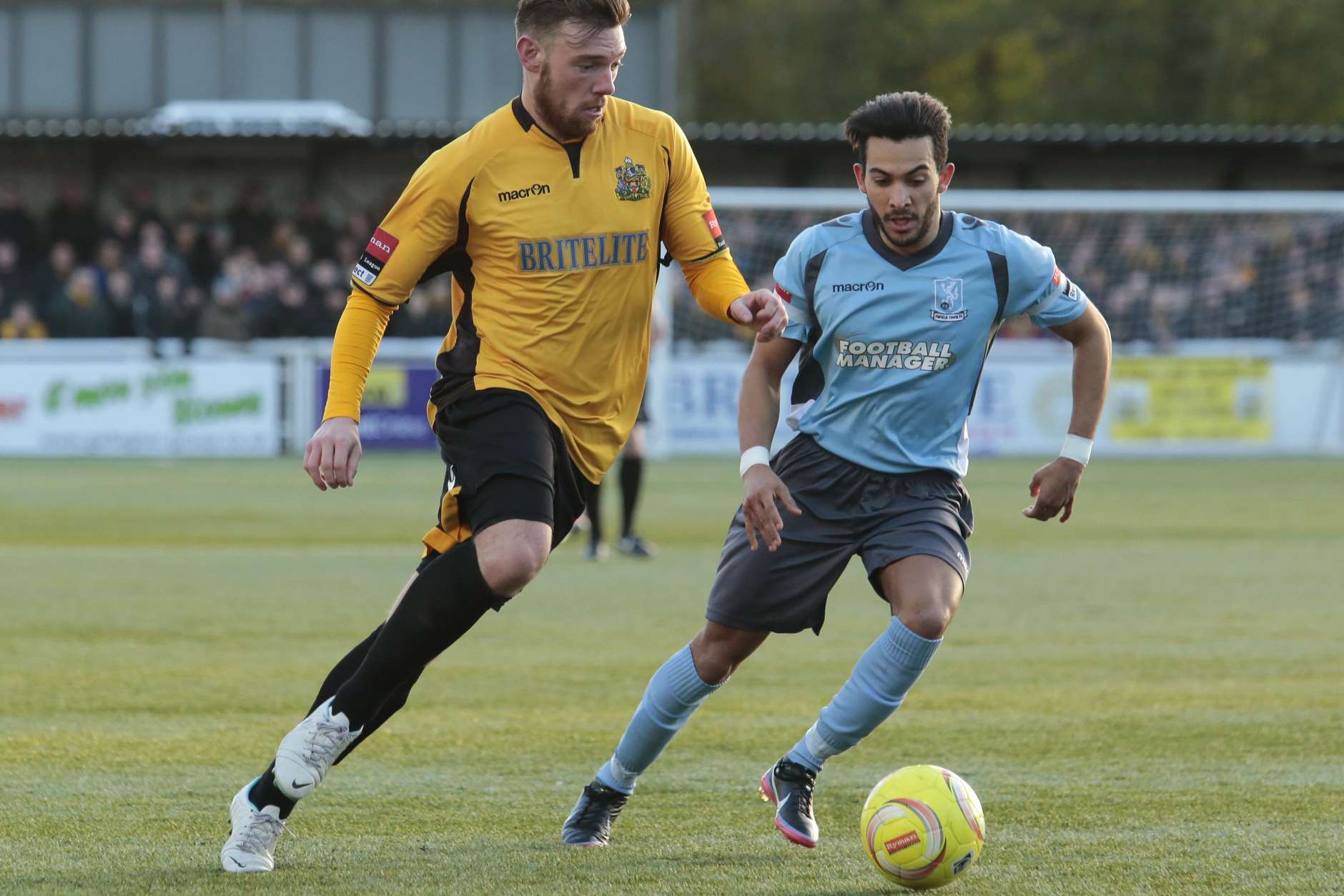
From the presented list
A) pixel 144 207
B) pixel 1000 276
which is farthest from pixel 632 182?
pixel 144 207

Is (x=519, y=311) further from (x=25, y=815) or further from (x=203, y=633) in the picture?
(x=203, y=633)

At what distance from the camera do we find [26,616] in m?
8.99

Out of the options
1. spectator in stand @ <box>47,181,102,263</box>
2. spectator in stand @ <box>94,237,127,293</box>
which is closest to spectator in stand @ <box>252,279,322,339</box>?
spectator in stand @ <box>94,237,127,293</box>

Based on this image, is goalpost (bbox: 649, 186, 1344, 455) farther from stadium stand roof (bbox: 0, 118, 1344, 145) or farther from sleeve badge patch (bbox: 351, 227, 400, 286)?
sleeve badge patch (bbox: 351, 227, 400, 286)

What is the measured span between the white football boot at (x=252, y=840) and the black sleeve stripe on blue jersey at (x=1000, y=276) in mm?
2094

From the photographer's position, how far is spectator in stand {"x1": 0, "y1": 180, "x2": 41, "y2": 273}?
2645 centimetres

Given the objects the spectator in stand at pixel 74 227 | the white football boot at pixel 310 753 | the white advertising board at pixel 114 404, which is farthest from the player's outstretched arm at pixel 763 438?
the spectator in stand at pixel 74 227

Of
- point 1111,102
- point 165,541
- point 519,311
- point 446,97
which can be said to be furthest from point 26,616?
point 1111,102

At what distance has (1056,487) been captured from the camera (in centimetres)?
469

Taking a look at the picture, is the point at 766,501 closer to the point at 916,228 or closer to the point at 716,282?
the point at 716,282

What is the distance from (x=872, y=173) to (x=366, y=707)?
1.73 meters

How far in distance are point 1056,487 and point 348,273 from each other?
21378 millimetres

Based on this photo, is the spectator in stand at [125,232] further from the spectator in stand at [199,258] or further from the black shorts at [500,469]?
the black shorts at [500,469]

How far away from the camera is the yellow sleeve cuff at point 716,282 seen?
4.66 m
